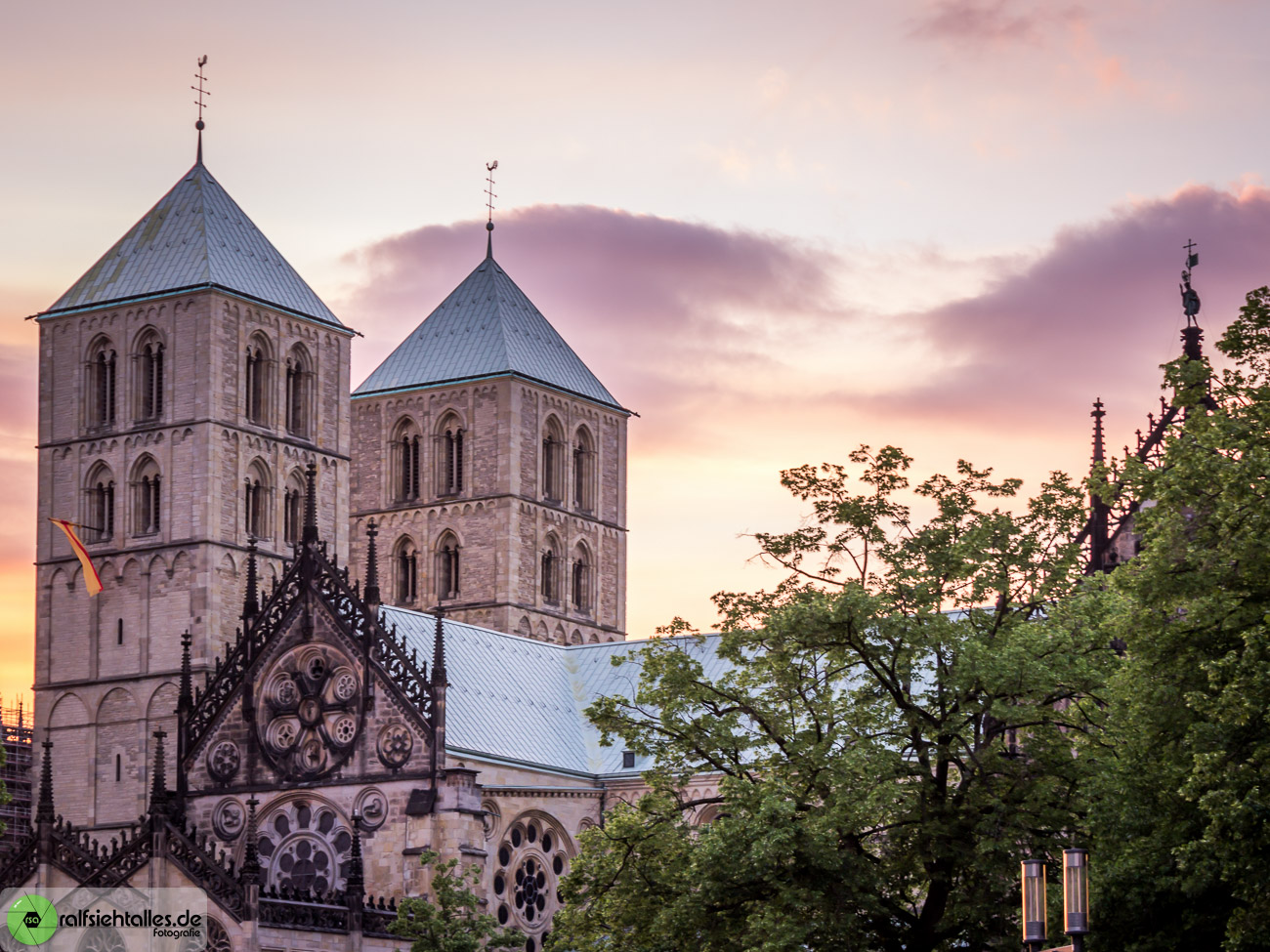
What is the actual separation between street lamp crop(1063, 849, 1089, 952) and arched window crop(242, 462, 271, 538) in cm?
5461

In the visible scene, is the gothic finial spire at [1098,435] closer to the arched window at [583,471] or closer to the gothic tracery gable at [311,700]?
the gothic tracery gable at [311,700]

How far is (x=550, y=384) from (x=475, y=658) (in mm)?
24231

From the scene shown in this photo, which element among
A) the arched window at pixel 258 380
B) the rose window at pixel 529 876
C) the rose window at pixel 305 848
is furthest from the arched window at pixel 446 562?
the rose window at pixel 305 848

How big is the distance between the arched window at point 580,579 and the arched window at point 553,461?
2200 millimetres

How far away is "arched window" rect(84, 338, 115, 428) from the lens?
83.1m

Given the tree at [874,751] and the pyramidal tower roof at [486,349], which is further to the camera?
the pyramidal tower roof at [486,349]

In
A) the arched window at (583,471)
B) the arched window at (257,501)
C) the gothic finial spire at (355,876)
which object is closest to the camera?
the gothic finial spire at (355,876)

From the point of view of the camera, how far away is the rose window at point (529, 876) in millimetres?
65750

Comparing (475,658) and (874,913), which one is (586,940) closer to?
(874,913)

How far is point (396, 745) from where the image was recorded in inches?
2496

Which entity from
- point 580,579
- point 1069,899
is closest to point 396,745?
point 580,579

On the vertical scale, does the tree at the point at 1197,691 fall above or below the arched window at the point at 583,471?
below

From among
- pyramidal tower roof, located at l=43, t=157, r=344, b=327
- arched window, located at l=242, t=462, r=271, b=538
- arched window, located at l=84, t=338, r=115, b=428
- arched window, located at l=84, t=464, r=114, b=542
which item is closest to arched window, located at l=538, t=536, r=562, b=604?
pyramidal tower roof, located at l=43, t=157, r=344, b=327

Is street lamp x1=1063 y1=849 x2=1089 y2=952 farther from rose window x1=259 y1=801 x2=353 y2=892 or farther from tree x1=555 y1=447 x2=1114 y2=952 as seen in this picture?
rose window x1=259 y1=801 x2=353 y2=892
